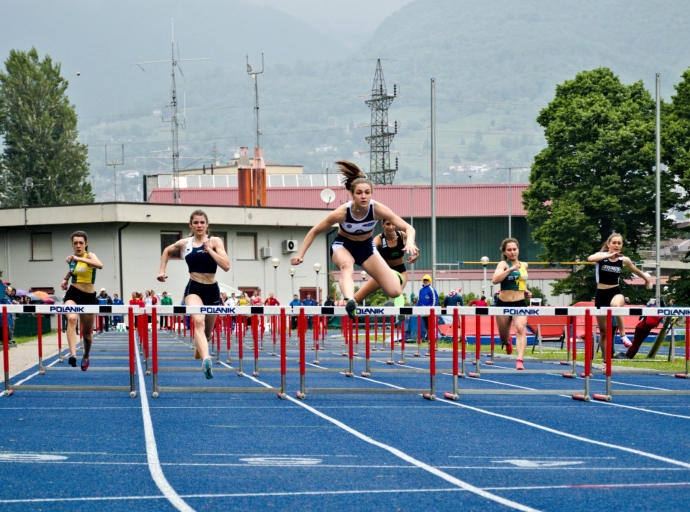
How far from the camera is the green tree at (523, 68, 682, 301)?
46844 mm

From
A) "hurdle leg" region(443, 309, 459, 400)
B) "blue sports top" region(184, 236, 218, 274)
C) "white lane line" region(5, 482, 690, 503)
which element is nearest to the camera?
"white lane line" region(5, 482, 690, 503)

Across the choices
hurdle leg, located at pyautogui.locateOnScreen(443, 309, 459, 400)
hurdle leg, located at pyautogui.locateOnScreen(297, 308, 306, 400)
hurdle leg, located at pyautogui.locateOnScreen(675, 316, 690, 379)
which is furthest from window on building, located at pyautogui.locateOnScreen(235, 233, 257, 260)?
hurdle leg, located at pyautogui.locateOnScreen(443, 309, 459, 400)

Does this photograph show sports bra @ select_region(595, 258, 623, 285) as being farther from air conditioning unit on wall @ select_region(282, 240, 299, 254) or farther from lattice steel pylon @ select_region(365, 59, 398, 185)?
lattice steel pylon @ select_region(365, 59, 398, 185)

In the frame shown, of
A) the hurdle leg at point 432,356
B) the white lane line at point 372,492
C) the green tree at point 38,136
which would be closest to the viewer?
the white lane line at point 372,492

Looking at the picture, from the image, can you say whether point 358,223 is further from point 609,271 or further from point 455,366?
point 609,271

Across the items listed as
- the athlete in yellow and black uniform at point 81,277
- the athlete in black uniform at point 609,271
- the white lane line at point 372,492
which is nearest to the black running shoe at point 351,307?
the white lane line at point 372,492

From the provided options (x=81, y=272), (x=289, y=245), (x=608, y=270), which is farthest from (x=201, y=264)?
(x=289, y=245)

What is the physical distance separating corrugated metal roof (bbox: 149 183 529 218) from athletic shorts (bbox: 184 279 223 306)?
6056cm

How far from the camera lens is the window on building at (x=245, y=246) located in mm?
56688

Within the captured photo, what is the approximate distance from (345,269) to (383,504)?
17.3ft

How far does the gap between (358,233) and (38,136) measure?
7050 cm

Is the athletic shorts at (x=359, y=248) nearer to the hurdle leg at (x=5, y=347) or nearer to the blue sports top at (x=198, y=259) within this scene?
the blue sports top at (x=198, y=259)

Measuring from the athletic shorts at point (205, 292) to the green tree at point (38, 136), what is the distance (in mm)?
65815

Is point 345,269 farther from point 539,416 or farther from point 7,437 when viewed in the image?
point 7,437
